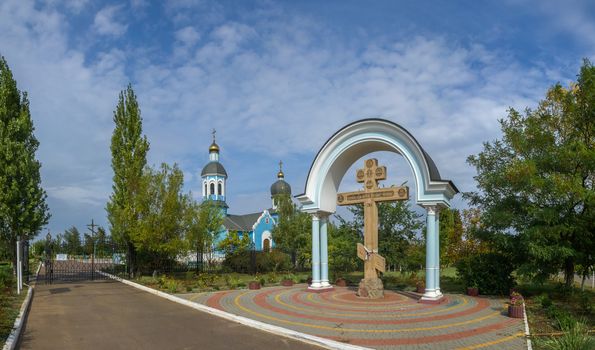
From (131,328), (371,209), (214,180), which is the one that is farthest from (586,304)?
(214,180)

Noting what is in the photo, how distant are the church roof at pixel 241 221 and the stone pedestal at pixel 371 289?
3830 cm

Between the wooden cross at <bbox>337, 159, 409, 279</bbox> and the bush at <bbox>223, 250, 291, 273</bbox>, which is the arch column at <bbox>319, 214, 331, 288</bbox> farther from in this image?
the bush at <bbox>223, 250, 291, 273</bbox>

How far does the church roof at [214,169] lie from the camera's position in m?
55.6

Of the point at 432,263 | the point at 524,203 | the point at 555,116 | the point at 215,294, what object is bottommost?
the point at 215,294

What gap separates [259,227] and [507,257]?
40.7m

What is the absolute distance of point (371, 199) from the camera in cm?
1603

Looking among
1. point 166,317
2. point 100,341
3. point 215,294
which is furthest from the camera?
point 215,294

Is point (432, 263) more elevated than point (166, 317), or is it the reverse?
point (432, 263)

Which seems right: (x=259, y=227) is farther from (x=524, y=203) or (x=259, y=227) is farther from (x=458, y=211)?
(x=524, y=203)

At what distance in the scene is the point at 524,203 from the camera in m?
14.9

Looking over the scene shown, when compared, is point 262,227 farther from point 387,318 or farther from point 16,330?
point 16,330

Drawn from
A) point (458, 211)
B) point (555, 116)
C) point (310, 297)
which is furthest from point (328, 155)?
point (458, 211)

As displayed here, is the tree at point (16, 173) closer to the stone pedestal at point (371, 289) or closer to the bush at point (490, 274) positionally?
the stone pedestal at point (371, 289)

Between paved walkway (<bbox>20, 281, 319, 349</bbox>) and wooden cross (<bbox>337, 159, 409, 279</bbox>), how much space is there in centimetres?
595
